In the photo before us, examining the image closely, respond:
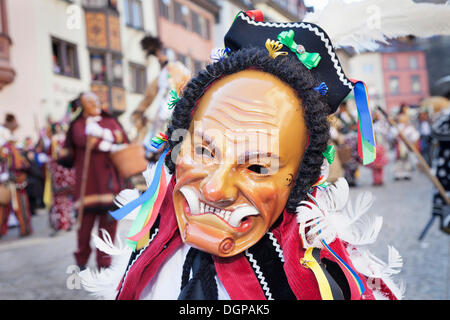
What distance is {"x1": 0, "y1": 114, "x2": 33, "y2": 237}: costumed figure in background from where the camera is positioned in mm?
6453

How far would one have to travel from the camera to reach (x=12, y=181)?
6770mm

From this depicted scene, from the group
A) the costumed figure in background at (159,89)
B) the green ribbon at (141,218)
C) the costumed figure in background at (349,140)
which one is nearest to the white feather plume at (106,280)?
the green ribbon at (141,218)

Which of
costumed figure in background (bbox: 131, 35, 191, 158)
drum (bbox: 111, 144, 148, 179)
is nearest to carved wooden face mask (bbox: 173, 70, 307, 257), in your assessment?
drum (bbox: 111, 144, 148, 179)

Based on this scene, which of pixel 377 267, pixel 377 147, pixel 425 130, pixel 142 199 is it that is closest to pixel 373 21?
pixel 377 267

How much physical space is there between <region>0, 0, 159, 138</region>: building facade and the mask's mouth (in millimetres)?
6157

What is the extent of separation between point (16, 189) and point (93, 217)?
3.40m

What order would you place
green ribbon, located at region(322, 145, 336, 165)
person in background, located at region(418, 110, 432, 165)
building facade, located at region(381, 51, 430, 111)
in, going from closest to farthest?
green ribbon, located at region(322, 145, 336, 165), person in background, located at region(418, 110, 432, 165), building facade, located at region(381, 51, 430, 111)

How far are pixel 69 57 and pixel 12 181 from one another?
609cm

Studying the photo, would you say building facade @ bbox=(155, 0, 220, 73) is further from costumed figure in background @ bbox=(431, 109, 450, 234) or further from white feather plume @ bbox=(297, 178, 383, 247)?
white feather plume @ bbox=(297, 178, 383, 247)

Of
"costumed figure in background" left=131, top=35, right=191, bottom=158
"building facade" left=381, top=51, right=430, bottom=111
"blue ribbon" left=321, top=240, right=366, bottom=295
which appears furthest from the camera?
"building facade" left=381, top=51, right=430, bottom=111

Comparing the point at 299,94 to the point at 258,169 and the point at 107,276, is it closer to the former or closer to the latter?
the point at 258,169

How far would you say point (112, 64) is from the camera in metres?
14.6
